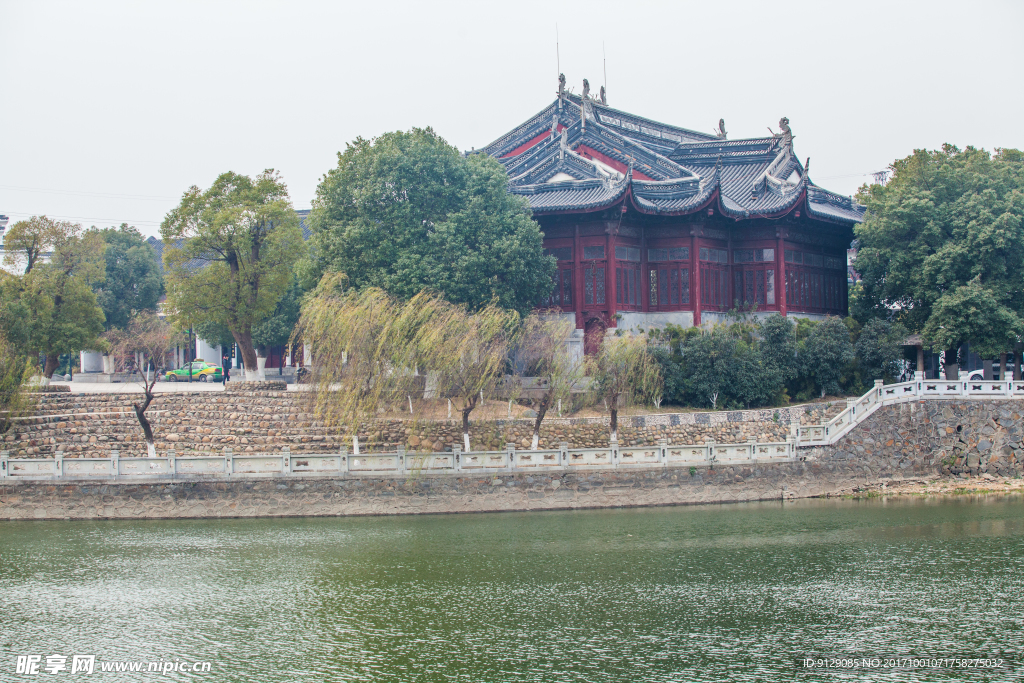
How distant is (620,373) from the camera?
26609mm

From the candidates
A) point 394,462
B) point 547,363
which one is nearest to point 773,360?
point 547,363

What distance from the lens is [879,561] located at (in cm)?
1866

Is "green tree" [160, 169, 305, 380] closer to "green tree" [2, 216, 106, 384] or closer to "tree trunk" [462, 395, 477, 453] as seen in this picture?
"green tree" [2, 216, 106, 384]

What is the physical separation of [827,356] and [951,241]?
507cm

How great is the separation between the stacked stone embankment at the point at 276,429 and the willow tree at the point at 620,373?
2.72ft

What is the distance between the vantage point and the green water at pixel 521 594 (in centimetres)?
1379

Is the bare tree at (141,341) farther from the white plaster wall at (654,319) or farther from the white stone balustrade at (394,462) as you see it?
the white plaster wall at (654,319)

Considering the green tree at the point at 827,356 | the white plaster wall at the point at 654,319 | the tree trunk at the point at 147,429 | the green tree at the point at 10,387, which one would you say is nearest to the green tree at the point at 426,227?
the white plaster wall at the point at 654,319

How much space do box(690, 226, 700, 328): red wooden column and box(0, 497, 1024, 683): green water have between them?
10416mm

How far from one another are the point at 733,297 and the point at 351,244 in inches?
543

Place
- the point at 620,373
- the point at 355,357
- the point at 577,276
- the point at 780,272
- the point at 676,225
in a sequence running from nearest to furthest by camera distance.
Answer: the point at 355,357 → the point at 620,373 → the point at 577,276 → the point at 676,225 → the point at 780,272

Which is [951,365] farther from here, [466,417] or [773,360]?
[466,417]

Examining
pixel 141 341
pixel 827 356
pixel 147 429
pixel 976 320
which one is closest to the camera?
pixel 147 429

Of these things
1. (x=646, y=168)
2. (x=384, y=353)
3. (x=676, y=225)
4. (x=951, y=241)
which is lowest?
(x=384, y=353)
